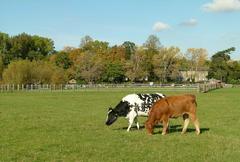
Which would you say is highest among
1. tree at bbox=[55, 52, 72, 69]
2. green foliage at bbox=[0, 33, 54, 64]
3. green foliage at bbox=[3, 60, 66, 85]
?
green foliage at bbox=[0, 33, 54, 64]

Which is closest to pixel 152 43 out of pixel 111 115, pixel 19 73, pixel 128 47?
pixel 128 47

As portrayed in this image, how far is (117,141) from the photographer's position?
46.4 ft

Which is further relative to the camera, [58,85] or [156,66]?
[156,66]

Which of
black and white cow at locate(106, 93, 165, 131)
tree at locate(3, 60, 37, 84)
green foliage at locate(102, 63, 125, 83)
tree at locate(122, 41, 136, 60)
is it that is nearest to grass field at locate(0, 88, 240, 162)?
black and white cow at locate(106, 93, 165, 131)

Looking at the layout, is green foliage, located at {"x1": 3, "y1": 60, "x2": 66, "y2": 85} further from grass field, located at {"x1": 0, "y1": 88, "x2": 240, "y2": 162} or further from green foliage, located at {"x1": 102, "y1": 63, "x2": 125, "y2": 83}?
grass field, located at {"x1": 0, "y1": 88, "x2": 240, "y2": 162}

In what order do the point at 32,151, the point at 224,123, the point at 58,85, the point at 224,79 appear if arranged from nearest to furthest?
the point at 32,151, the point at 224,123, the point at 58,85, the point at 224,79

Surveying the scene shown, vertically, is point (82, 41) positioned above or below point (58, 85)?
above

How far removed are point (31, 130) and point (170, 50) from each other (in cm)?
12107

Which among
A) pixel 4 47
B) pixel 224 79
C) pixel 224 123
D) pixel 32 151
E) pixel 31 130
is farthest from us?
pixel 224 79

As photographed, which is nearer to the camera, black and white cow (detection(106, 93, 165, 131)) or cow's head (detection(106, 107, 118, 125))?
black and white cow (detection(106, 93, 165, 131))

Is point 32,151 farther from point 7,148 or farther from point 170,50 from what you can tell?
point 170,50

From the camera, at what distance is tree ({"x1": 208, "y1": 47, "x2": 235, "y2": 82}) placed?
146m

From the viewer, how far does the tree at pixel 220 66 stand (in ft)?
477

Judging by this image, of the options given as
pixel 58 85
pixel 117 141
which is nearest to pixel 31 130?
pixel 117 141
